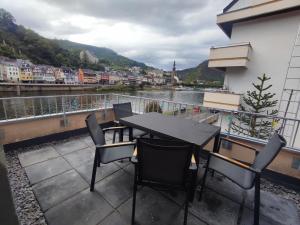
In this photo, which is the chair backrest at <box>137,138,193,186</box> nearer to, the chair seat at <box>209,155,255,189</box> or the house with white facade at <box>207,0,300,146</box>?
the chair seat at <box>209,155,255,189</box>

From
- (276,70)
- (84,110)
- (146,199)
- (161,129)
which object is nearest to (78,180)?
(146,199)

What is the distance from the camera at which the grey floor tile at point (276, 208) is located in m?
1.53

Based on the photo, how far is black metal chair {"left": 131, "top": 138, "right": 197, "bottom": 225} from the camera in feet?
3.83

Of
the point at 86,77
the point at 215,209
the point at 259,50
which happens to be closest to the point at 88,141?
the point at 215,209

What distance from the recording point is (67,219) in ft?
4.48

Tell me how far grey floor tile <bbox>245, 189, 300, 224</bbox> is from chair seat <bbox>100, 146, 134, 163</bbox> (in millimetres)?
1610

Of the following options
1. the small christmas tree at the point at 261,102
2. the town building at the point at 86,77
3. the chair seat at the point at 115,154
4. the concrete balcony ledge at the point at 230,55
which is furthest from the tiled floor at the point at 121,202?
the town building at the point at 86,77

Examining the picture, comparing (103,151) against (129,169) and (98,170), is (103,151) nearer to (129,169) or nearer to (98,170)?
(98,170)

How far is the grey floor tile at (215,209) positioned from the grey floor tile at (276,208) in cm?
25

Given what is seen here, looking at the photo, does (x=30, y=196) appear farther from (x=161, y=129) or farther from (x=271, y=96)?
(x=271, y=96)

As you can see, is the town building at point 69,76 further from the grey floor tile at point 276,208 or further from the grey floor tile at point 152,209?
the grey floor tile at point 276,208

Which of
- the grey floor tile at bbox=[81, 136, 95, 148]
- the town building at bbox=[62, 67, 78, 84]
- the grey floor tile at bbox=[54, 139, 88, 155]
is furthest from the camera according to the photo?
the town building at bbox=[62, 67, 78, 84]

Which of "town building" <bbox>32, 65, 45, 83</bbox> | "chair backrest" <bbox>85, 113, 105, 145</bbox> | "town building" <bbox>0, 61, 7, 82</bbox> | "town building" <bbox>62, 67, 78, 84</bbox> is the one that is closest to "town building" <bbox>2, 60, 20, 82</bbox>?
"town building" <bbox>0, 61, 7, 82</bbox>

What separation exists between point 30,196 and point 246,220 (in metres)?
2.43
